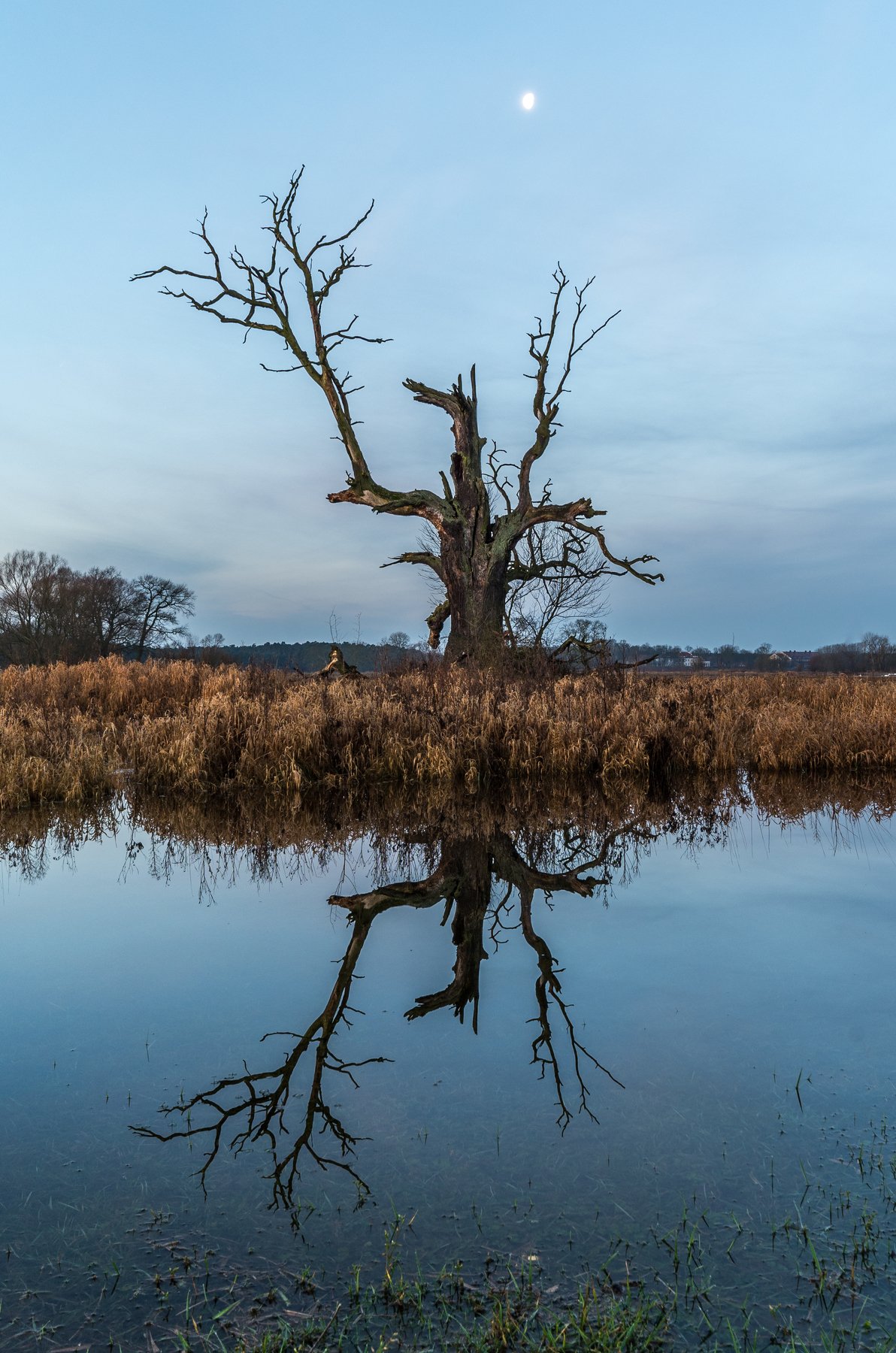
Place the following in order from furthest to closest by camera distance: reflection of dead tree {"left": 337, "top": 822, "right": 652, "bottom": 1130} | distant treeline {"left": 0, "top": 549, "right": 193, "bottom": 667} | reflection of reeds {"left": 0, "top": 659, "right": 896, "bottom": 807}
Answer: distant treeline {"left": 0, "top": 549, "right": 193, "bottom": 667}, reflection of reeds {"left": 0, "top": 659, "right": 896, "bottom": 807}, reflection of dead tree {"left": 337, "top": 822, "right": 652, "bottom": 1130}

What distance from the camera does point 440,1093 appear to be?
382 centimetres

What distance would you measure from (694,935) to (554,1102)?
2.63 metres

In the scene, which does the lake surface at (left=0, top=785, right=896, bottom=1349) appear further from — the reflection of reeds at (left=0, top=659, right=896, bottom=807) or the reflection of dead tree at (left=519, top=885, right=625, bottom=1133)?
the reflection of reeds at (left=0, top=659, right=896, bottom=807)


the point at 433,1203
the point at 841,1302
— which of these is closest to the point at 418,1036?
the point at 433,1203

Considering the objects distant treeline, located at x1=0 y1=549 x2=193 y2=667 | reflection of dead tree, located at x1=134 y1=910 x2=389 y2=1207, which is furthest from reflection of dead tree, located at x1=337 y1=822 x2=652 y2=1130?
distant treeline, located at x1=0 y1=549 x2=193 y2=667

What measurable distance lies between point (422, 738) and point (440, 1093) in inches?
343

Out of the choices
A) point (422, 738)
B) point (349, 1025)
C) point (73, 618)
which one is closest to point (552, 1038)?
point (349, 1025)

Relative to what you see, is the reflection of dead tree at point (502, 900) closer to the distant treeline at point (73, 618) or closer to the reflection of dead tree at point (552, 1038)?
the reflection of dead tree at point (552, 1038)

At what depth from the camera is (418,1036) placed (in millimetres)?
4453

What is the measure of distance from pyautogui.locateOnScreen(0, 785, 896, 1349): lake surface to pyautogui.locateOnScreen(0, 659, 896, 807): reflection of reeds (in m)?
4.17

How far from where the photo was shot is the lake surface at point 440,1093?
8.91 ft

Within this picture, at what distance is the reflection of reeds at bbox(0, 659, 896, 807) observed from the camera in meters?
11.7

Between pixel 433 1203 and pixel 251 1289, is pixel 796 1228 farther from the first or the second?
pixel 251 1289

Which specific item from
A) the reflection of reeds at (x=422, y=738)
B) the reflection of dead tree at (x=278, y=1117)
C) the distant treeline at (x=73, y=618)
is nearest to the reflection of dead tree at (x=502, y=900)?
the reflection of dead tree at (x=278, y=1117)
